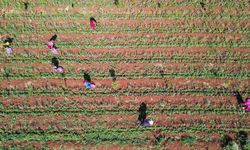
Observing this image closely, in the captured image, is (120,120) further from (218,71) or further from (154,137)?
(218,71)

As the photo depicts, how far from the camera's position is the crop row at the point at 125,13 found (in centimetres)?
2608

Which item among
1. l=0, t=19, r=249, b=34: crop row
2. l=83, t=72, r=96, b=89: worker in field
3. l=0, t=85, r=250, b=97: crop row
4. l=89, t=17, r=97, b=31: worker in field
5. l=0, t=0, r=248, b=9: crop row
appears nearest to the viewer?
l=83, t=72, r=96, b=89: worker in field

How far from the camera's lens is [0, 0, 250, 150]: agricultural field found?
23.2 meters

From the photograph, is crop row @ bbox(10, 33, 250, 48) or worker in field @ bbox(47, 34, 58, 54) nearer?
worker in field @ bbox(47, 34, 58, 54)

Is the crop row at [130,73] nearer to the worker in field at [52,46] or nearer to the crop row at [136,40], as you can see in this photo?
the worker in field at [52,46]

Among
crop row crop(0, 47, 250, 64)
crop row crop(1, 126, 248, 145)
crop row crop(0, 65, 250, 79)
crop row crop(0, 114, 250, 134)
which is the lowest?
crop row crop(1, 126, 248, 145)

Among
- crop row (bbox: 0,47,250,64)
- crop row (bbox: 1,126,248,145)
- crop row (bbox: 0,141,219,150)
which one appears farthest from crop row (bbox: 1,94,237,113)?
crop row (bbox: 0,47,250,64)

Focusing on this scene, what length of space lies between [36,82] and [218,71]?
13695mm

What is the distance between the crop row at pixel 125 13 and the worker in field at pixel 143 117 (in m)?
7.24

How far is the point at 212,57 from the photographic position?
25094mm

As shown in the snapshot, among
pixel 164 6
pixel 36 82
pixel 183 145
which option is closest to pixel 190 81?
pixel 183 145

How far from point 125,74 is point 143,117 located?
351cm

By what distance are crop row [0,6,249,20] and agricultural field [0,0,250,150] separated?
0.26 feet

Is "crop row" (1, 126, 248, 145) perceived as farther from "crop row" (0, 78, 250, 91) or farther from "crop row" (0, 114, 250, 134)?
"crop row" (0, 78, 250, 91)
